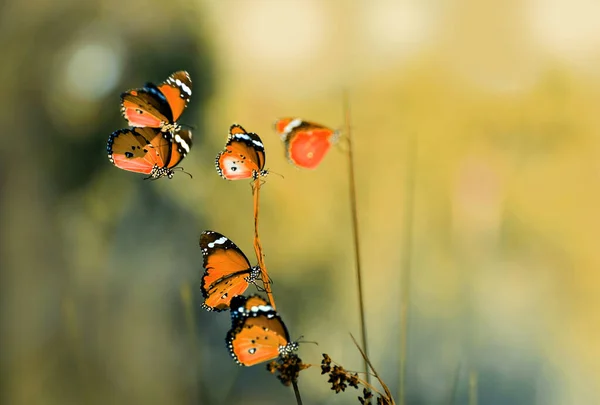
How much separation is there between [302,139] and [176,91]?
107mm

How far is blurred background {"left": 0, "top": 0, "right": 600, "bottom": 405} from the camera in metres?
0.85

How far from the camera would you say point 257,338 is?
388mm

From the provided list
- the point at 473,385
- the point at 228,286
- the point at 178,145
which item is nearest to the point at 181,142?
the point at 178,145

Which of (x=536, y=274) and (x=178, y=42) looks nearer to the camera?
(x=536, y=274)

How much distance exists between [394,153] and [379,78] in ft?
0.38

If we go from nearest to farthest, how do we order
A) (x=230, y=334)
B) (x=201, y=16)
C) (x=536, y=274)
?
(x=230, y=334) → (x=536, y=274) → (x=201, y=16)

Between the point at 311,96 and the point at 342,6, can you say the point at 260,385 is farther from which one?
the point at 342,6

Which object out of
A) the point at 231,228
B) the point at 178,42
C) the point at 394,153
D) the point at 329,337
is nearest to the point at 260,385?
the point at 329,337

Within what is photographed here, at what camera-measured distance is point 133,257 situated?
95 cm

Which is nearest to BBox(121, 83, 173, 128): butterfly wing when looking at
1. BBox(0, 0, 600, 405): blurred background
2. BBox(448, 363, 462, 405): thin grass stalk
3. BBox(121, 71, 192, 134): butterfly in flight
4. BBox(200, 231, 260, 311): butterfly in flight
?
BBox(121, 71, 192, 134): butterfly in flight

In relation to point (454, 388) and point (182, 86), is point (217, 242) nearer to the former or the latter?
point (182, 86)

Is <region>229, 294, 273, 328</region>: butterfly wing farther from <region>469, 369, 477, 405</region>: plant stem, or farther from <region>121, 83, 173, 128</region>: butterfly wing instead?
<region>469, 369, 477, 405</region>: plant stem

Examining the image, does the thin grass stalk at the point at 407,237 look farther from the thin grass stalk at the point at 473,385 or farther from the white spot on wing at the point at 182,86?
the white spot on wing at the point at 182,86

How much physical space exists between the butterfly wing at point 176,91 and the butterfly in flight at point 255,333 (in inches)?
6.9
